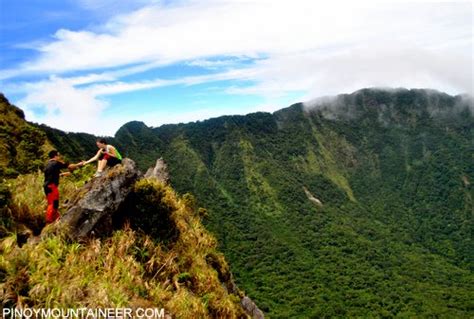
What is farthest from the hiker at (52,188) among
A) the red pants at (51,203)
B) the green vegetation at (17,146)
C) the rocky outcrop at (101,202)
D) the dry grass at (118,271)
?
the green vegetation at (17,146)

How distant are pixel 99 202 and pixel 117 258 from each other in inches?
71.5

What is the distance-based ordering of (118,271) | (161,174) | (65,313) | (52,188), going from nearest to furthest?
(65,313), (118,271), (52,188), (161,174)

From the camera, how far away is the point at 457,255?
195m

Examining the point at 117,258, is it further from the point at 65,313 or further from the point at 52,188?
the point at 52,188

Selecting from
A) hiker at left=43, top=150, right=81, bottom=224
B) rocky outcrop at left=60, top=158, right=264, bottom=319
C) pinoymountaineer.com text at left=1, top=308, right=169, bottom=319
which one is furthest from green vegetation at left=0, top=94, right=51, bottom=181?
pinoymountaineer.com text at left=1, top=308, right=169, bottom=319

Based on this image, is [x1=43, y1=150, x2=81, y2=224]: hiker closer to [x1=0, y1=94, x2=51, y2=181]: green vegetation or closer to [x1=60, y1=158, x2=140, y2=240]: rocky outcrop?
[x1=60, y1=158, x2=140, y2=240]: rocky outcrop

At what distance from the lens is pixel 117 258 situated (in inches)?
508

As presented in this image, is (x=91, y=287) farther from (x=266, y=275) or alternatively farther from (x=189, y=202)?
(x=266, y=275)

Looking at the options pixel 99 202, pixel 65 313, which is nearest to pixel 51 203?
pixel 99 202

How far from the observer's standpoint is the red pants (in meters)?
13.8

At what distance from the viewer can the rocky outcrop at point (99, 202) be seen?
514 inches

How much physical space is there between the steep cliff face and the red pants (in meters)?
0.46

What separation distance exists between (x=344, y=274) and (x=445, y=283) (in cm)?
3278

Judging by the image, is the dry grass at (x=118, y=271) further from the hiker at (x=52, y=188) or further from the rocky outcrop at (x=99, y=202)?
the hiker at (x=52, y=188)
